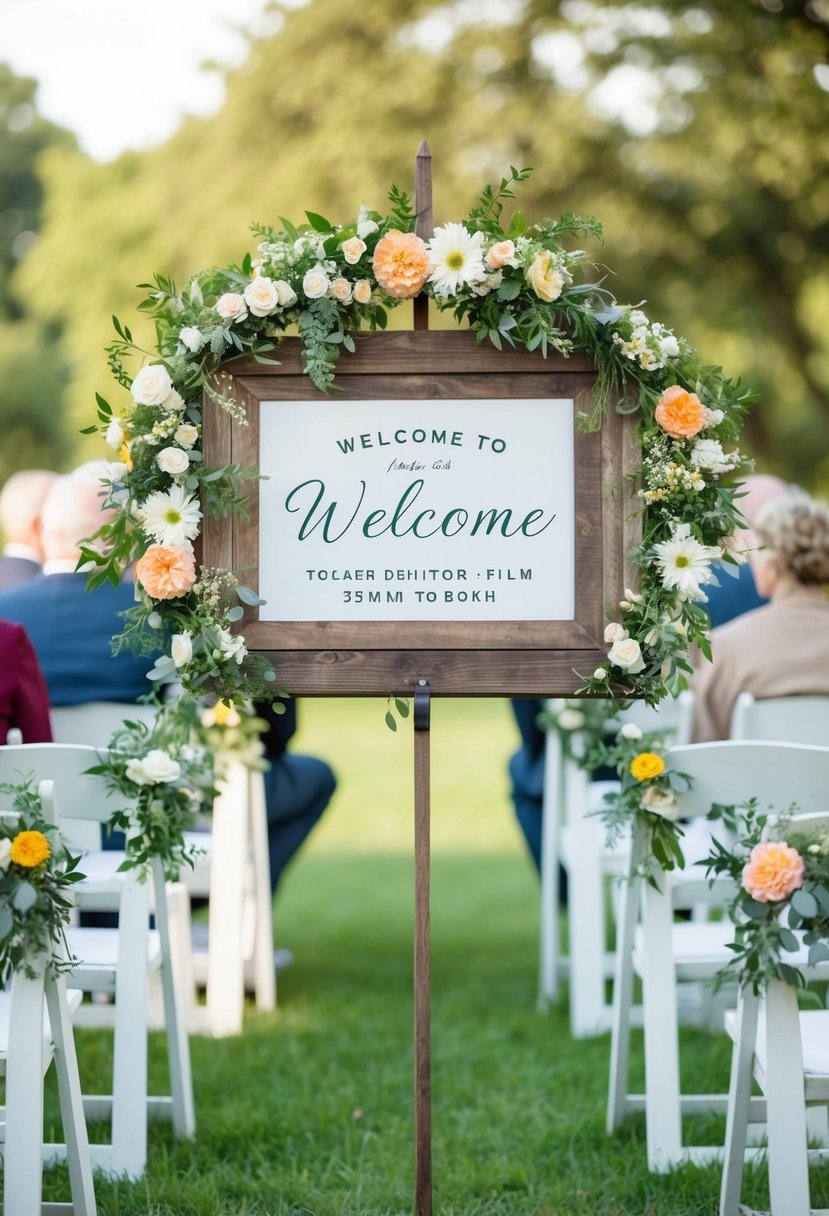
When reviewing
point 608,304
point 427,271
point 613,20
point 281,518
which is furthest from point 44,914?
point 613,20

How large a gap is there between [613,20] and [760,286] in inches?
145

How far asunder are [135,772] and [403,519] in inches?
34.2

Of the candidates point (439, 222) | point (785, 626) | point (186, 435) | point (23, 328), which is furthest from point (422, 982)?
point (23, 328)

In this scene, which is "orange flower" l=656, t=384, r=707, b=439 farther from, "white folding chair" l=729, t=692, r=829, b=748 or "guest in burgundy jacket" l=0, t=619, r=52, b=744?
"guest in burgundy jacket" l=0, t=619, r=52, b=744

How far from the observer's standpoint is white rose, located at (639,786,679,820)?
116 inches

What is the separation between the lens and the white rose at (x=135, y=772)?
118 inches

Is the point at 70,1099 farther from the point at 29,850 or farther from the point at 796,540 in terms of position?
the point at 796,540

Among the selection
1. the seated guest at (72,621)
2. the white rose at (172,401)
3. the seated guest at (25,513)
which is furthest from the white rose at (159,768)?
the seated guest at (25,513)

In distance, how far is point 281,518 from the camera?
105 inches

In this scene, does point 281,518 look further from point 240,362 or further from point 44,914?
point 44,914

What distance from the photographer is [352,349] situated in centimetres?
262

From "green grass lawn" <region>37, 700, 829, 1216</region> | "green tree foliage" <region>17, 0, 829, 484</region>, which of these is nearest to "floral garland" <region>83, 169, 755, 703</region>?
"green grass lawn" <region>37, 700, 829, 1216</region>

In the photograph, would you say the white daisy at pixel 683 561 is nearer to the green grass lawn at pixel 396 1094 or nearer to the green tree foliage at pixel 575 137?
the green grass lawn at pixel 396 1094

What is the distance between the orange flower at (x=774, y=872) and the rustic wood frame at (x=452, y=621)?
1.57ft
